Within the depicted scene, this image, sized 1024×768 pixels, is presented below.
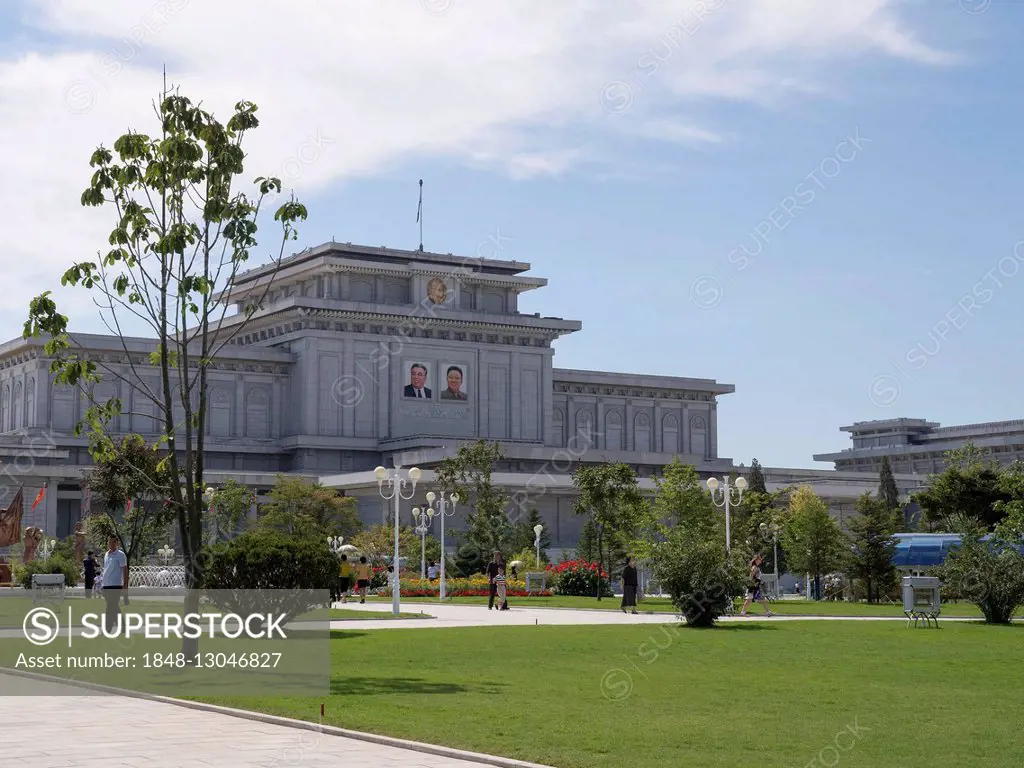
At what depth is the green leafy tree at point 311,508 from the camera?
215ft

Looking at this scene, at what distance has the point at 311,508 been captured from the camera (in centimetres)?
6788

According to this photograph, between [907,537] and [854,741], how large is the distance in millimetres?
46156

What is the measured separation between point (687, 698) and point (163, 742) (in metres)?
5.93

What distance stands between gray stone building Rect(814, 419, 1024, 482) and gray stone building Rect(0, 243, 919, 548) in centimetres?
2327

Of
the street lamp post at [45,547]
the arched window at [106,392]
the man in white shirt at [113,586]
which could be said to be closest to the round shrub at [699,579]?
the man in white shirt at [113,586]

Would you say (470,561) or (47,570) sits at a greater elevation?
(47,570)

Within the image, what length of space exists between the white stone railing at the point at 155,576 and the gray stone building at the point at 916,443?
83.8m

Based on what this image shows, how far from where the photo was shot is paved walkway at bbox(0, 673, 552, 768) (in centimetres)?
1050

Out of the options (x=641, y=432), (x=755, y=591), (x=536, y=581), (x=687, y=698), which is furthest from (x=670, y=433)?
(x=687, y=698)

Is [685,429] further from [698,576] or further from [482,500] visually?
[698,576]

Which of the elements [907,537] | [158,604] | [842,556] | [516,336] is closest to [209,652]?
[158,604]

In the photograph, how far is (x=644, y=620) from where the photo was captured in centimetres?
3219

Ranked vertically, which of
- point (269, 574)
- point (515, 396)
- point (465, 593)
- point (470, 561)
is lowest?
point (465, 593)

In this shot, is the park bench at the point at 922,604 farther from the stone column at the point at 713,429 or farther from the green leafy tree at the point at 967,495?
the stone column at the point at 713,429
